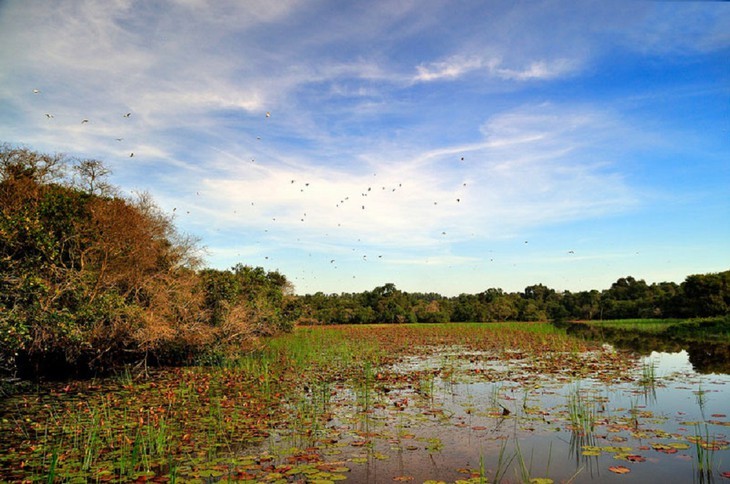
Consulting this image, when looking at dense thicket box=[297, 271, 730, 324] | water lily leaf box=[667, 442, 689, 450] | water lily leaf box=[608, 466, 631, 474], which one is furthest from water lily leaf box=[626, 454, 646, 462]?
dense thicket box=[297, 271, 730, 324]

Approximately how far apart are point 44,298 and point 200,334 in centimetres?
592

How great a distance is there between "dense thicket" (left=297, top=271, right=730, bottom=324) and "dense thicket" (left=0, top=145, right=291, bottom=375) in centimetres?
2871

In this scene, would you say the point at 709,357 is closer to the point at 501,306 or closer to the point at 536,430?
the point at 536,430

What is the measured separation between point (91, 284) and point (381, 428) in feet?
37.7

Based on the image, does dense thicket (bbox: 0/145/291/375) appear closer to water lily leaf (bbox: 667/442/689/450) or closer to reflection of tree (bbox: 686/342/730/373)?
water lily leaf (bbox: 667/442/689/450)

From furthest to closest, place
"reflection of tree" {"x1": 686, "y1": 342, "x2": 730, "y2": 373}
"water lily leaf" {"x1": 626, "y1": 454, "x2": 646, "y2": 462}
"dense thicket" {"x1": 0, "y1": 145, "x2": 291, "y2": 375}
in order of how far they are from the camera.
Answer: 1. "reflection of tree" {"x1": 686, "y1": 342, "x2": 730, "y2": 373}
2. "dense thicket" {"x1": 0, "y1": 145, "x2": 291, "y2": 375}
3. "water lily leaf" {"x1": 626, "y1": 454, "x2": 646, "y2": 462}

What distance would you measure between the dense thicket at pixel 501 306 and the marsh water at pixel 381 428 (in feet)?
117

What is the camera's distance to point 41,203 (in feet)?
44.5

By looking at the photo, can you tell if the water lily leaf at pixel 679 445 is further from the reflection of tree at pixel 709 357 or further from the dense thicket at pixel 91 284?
the dense thicket at pixel 91 284

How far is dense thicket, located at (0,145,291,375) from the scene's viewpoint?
11.9 m

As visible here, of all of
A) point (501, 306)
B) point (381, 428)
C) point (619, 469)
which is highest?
point (501, 306)

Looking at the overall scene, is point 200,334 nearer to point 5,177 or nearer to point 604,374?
point 5,177

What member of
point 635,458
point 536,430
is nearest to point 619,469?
point 635,458

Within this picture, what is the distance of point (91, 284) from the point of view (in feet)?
47.5
